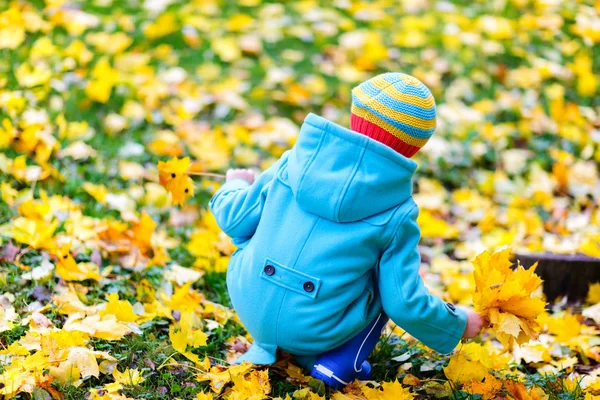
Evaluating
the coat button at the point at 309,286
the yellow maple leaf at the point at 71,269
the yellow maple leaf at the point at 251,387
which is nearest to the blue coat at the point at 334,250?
the coat button at the point at 309,286

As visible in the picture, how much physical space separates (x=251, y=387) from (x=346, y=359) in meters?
0.29

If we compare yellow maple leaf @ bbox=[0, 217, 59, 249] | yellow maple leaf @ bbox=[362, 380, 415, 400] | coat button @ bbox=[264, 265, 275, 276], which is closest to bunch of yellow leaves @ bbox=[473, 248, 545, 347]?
yellow maple leaf @ bbox=[362, 380, 415, 400]

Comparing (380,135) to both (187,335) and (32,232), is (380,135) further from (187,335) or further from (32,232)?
(32,232)

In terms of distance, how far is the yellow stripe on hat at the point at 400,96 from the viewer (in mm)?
1874

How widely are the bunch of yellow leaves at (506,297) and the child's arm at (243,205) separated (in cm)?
63

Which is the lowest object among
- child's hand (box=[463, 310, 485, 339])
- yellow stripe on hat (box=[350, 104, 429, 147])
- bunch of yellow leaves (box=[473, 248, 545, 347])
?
child's hand (box=[463, 310, 485, 339])

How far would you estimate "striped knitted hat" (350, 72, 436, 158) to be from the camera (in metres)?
1.88

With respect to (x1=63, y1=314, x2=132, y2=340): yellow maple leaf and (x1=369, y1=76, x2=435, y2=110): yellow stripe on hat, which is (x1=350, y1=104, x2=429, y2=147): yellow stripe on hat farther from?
(x1=63, y1=314, x2=132, y2=340): yellow maple leaf

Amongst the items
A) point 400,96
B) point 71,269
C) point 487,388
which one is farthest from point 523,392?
point 71,269

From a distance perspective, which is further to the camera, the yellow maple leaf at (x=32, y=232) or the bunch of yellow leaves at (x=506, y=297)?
the yellow maple leaf at (x=32, y=232)

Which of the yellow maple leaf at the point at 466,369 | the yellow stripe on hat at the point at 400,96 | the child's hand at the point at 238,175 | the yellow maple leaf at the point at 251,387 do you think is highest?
the yellow stripe on hat at the point at 400,96

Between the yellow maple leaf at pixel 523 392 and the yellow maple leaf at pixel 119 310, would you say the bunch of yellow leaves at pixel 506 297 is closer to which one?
the yellow maple leaf at pixel 523 392

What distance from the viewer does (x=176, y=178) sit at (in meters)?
2.29

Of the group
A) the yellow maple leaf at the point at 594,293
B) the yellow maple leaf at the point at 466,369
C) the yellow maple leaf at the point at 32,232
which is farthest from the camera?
the yellow maple leaf at the point at 594,293
